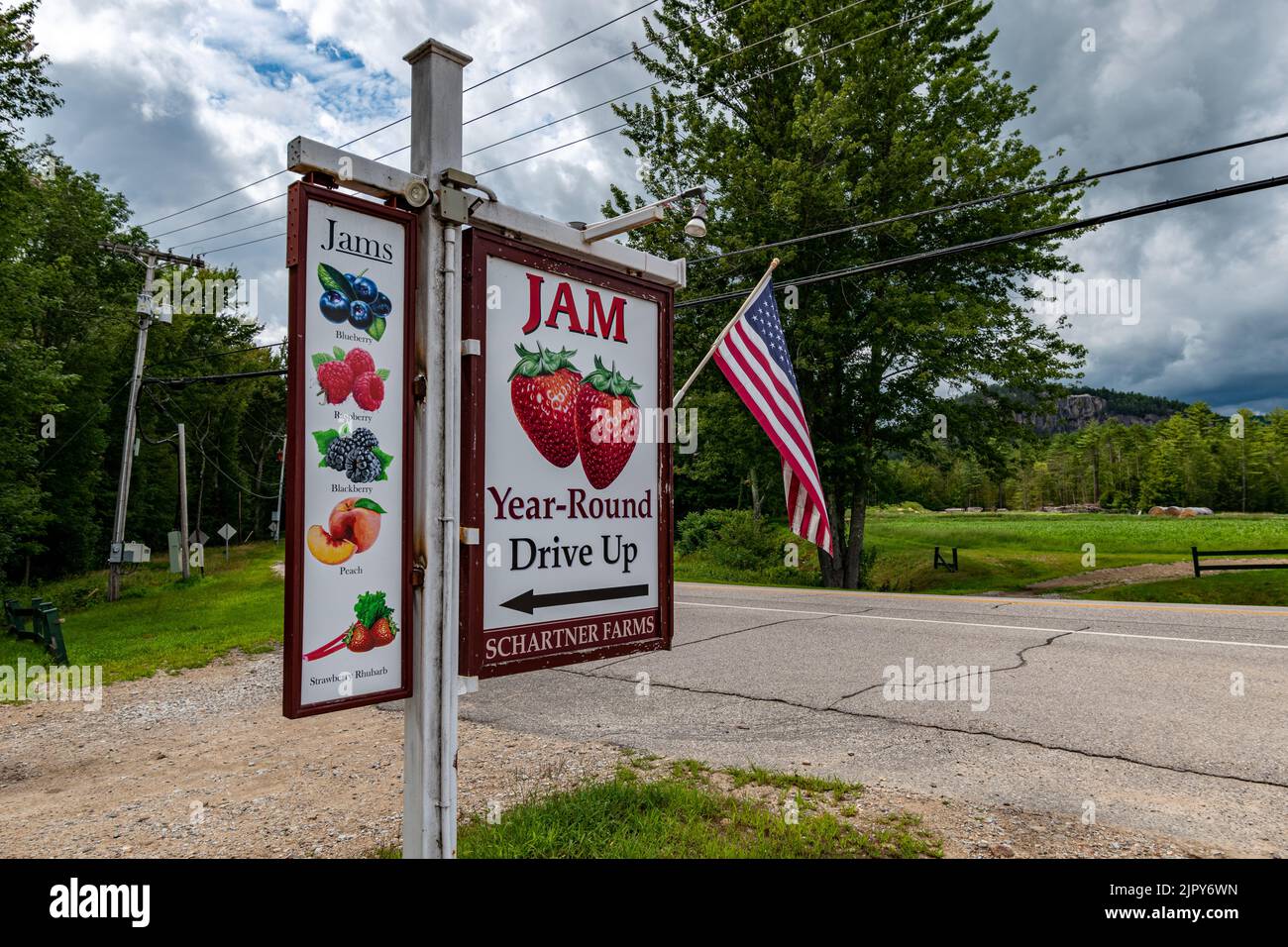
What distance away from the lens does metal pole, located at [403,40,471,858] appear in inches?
111

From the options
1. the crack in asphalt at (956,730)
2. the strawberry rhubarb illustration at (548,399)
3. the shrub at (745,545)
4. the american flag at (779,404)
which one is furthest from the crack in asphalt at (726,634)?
the shrub at (745,545)

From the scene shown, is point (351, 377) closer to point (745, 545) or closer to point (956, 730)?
point (956, 730)

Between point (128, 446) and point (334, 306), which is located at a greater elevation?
point (128, 446)

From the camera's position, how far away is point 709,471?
2503 centimetres

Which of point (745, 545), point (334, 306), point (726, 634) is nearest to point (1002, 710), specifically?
point (726, 634)

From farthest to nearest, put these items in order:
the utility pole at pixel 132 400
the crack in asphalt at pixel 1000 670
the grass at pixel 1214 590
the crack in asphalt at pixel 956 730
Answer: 1. the utility pole at pixel 132 400
2. the grass at pixel 1214 590
3. the crack in asphalt at pixel 1000 670
4. the crack in asphalt at pixel 956 730

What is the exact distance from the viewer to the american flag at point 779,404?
5434 millimetres

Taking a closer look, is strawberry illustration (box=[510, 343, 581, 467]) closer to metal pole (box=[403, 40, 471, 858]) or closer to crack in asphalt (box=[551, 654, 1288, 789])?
metal pole (box=[403, 40, 471, 858])

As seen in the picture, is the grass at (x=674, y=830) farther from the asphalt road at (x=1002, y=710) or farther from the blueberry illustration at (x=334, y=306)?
the blueberry illustration at (x=334, y=306)

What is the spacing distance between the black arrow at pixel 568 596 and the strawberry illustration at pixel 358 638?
563 millimetres

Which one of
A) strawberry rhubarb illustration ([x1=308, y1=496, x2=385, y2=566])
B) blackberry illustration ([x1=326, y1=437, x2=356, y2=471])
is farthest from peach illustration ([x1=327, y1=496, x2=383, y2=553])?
blackberry illustration ([x1=326, y1=437, x2=356, y2=471])

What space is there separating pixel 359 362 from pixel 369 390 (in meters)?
0.10

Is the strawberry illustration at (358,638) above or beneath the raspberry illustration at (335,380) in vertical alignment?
beneath

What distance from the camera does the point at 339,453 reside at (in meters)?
2.62
